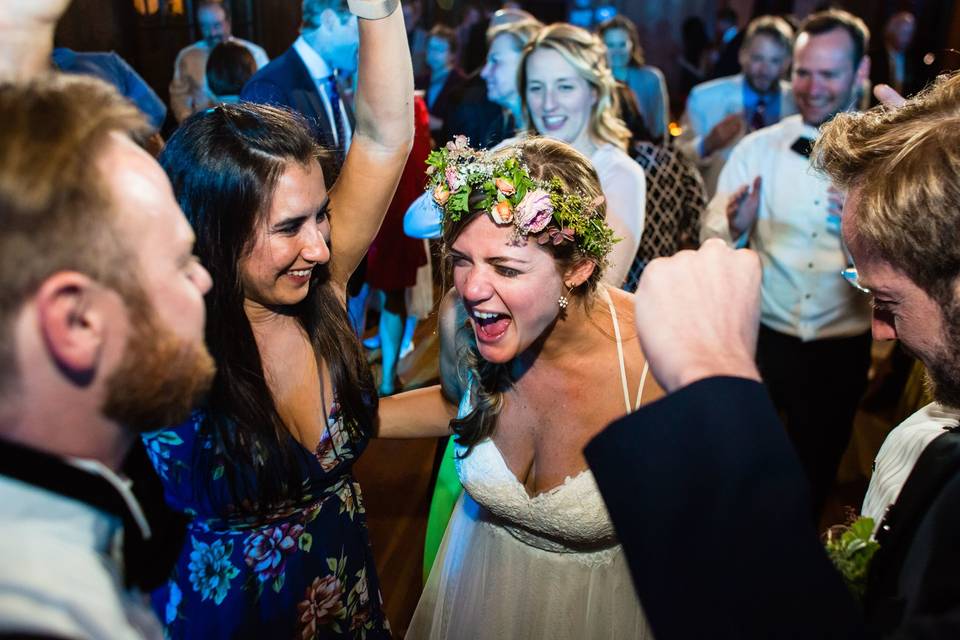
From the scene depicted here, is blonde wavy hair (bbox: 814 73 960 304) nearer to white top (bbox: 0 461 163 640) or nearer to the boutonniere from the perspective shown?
the boutonniere

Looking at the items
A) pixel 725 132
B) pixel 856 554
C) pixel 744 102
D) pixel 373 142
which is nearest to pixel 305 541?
pixel 373 142

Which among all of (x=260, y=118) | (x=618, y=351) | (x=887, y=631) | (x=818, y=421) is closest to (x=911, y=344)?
(x=887, y=631)

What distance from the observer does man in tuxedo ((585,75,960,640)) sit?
2.34ft

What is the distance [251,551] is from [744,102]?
15.1ft

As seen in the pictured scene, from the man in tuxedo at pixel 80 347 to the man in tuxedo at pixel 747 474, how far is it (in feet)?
1.61

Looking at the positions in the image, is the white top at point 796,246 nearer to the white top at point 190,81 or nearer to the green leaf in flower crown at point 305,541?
the green leaf in flower crown at point 305,541

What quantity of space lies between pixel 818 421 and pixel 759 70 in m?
2.78

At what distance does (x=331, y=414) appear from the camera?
1577mm

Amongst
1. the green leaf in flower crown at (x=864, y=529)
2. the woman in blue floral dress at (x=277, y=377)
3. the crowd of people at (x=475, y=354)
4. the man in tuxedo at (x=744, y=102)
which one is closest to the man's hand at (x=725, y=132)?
the man in tuxedo at (x=744, y=102)

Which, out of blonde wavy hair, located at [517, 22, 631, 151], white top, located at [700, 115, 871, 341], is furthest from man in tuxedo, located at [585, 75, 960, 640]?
blonde wavy hair, located at [517, 22, 631, 151]

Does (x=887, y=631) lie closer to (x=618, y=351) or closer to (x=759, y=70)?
(x=618, y=351)

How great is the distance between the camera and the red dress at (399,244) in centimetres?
393

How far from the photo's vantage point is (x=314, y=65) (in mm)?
3287

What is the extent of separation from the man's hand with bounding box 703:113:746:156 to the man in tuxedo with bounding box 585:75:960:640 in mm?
4113
